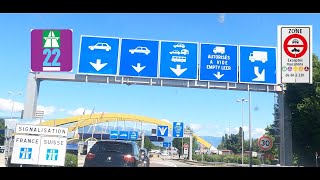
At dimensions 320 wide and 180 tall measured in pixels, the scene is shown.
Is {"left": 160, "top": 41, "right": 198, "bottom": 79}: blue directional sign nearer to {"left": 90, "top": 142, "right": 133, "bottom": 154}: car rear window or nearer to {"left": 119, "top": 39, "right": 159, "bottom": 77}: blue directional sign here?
{"left": 119, "top": 39, "right": 159, "bottom": 77}: blue directional sign

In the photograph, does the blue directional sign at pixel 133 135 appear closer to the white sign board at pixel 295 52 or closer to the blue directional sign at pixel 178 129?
the blue directional sign at pixel 178 129

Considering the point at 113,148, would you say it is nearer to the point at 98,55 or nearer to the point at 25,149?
the point at 25,149

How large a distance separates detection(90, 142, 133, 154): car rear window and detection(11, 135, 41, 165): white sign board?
6.51ft

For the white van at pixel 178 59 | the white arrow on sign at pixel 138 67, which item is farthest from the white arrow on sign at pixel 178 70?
the white arrow on sign at pixel 138 67

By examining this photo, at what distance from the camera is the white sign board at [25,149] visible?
12.9 metres

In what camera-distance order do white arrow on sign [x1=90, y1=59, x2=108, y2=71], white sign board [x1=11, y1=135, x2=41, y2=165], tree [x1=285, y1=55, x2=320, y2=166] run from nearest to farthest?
white sign board [x1=11, y1=135, x2=41, y2=165] < white arrow on sign [x1=90, y1=59, x2=108, y2=71] < tree [x1=285, y1=55, x2=320, y2=166]

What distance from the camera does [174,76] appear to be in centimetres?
2098

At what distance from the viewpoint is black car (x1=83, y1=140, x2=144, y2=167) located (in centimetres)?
1198

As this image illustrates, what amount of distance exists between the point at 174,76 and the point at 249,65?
153 inches

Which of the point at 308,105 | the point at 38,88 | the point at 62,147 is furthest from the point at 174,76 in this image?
the point at 308,105

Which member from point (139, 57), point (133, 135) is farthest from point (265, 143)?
point (133, 135)

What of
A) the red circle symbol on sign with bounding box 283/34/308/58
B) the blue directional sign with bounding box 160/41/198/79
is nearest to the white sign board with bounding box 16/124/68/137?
the blue directional sign with bounding box 160/41/198/79
